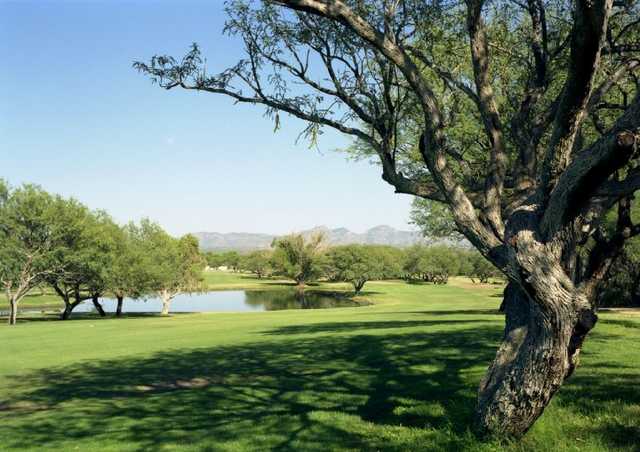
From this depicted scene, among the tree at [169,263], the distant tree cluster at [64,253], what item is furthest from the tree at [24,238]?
the tree at [169,263]

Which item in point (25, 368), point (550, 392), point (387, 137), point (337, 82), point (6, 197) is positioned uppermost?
point (6, 197)

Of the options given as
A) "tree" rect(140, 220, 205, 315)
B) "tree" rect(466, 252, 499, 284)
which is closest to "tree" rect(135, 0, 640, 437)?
"tree" rect(140, 220, 205, 315)

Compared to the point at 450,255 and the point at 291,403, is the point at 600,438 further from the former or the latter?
the point at 450,255

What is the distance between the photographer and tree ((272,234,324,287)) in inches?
4281

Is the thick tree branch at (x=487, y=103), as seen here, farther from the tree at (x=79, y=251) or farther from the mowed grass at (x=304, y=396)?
the tree at (x=79, y=251)

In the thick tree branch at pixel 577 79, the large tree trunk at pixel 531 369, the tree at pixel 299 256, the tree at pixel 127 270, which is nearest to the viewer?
the thick tree branch at pixel 577 79

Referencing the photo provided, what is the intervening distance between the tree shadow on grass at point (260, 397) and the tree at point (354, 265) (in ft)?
257

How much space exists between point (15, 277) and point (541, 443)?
5463 centimetres

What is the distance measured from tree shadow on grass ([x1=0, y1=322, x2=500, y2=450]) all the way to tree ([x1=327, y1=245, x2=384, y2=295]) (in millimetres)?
78206

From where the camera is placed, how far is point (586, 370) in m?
12.1

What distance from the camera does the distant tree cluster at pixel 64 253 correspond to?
49.8 metres

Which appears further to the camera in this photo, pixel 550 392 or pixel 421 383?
pixel 421 383

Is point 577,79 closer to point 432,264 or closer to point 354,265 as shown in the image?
point 354,265

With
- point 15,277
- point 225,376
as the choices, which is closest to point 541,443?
point 225,376
